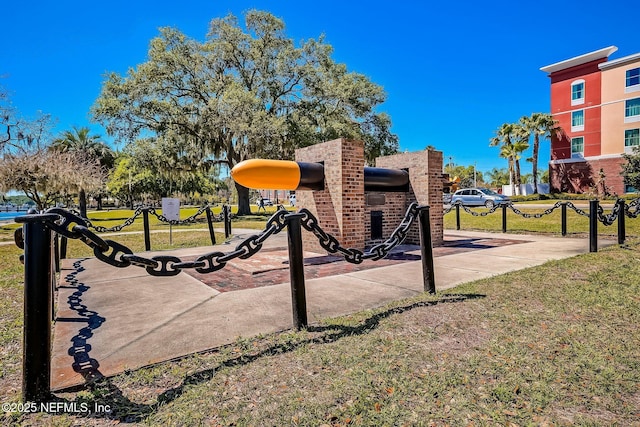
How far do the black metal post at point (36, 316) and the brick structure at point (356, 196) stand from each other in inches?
200

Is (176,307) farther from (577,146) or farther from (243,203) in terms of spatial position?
(577,146)

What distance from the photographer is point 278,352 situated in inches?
107

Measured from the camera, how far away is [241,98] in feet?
62.8

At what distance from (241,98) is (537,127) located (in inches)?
1107

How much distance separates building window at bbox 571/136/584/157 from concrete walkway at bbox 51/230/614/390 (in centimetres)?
3091

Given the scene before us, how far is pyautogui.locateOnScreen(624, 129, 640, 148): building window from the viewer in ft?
90.2

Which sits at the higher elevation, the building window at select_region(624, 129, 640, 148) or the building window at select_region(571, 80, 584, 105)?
the building window at select_region(571, 80, 584, 105)

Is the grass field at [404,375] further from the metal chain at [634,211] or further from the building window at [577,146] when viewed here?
the building window at [577,146]

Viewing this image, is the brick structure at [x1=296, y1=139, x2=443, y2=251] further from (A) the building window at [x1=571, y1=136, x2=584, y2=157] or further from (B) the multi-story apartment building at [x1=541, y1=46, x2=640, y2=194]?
(A) the building window at [x1=571, y1=136, x2=584, y2=157]

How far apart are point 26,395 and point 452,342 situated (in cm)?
283

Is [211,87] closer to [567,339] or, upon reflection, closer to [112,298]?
[112,298]

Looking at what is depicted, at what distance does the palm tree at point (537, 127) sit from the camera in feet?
106

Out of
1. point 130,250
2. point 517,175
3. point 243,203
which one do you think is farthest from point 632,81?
Answer: point 130,250

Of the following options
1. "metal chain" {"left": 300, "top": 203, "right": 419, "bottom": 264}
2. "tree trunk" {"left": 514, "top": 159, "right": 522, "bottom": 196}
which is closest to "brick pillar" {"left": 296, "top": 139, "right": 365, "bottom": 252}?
"metal chain" {"left": 300, "top": 203, "right": 419, "bottom": 264}
